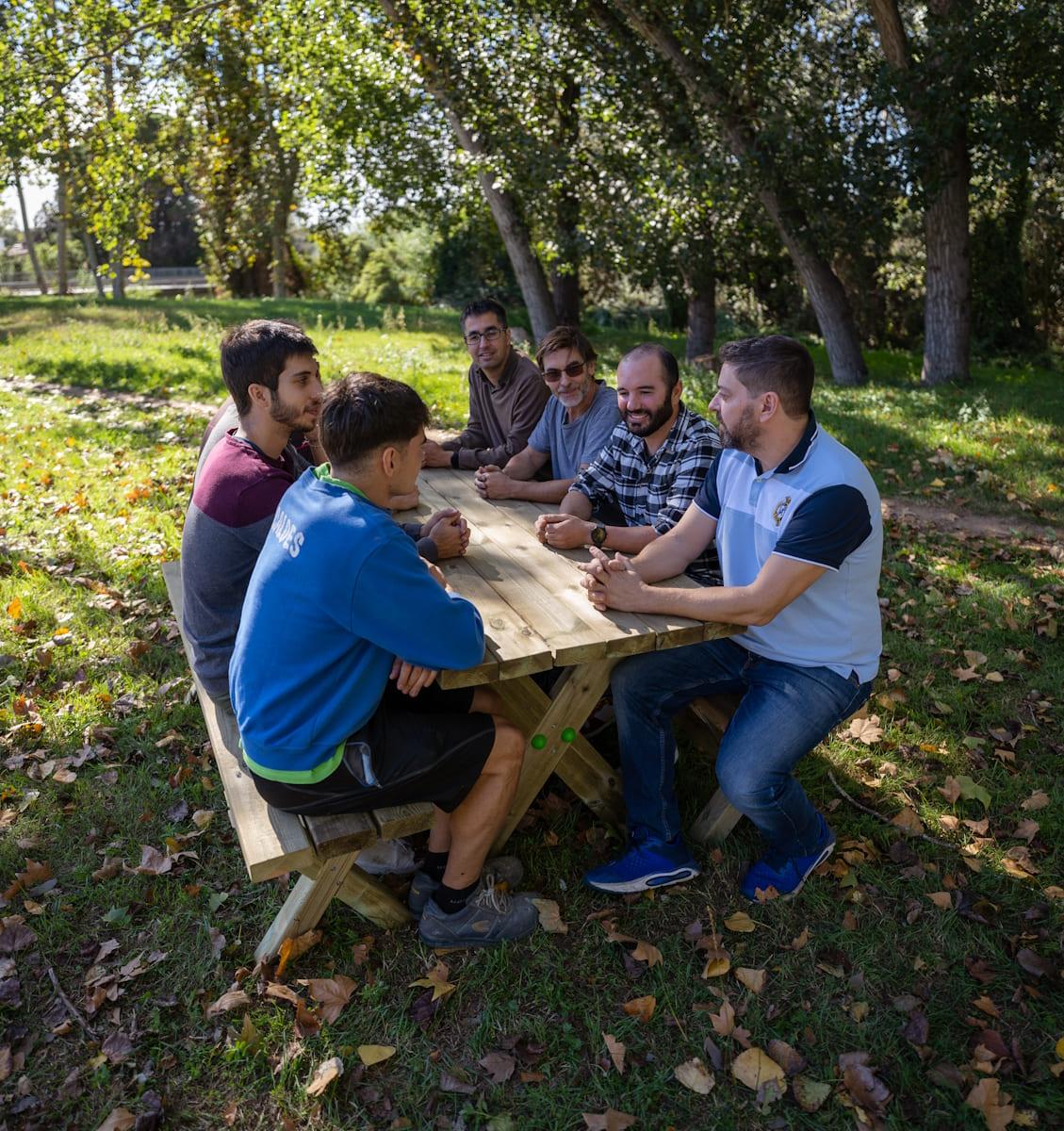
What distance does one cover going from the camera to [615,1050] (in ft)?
8.68

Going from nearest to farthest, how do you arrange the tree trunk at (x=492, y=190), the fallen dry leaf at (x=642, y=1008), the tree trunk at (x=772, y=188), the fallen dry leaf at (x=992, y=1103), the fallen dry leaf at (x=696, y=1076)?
the fallen dry leaf at (x=992, y=1103)
the fallen dry leaf at (x=696, y=1076)
the fallen dry leaf at (x=642, y=1008)
the tree trunk at (x=772, y=188)
the tree trunk at (x=492, y=190)

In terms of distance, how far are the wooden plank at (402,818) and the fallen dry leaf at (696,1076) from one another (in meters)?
0.99

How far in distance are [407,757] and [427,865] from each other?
2.17 ft

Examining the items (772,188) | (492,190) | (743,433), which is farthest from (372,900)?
(492,190)

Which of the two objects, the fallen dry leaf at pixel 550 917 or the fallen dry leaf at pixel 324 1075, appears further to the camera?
the fallen dry leaf at pixel 550 917

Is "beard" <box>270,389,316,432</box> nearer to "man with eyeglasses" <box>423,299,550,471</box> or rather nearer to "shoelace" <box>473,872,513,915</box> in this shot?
"man with eyeglasses" <box>423,299,550,471</box>

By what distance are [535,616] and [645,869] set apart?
1.01 m

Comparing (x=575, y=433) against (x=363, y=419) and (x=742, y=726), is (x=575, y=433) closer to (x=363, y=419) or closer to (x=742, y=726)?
(x=742, y=726)

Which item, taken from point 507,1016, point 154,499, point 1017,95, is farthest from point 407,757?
point 1017,95

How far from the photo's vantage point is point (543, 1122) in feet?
8.11

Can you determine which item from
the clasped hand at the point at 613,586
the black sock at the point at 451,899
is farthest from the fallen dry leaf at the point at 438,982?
the clasped hand at the point at 613,586

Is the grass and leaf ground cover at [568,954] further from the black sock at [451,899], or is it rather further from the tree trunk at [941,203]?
the tree trunk at [941,203]

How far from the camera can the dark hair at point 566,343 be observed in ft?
14.1

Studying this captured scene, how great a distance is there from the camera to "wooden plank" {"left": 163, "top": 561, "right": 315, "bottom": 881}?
2.57 metres
